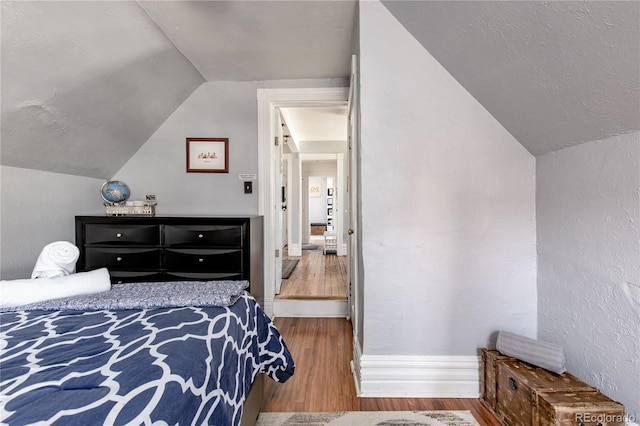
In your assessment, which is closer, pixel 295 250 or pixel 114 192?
pixel 114 192

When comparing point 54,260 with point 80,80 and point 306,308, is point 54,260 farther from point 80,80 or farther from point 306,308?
point 306,308

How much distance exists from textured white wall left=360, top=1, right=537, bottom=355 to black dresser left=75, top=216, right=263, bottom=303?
108cm

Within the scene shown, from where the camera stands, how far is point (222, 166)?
2.67 metres

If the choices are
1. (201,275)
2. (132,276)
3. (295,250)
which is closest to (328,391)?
(201,275)

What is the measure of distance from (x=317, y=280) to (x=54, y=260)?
278 cm

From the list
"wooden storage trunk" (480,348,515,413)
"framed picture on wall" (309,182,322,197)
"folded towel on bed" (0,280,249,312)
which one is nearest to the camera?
"folded towel on bed" (0,280,249,312)

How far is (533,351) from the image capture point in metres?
1.38

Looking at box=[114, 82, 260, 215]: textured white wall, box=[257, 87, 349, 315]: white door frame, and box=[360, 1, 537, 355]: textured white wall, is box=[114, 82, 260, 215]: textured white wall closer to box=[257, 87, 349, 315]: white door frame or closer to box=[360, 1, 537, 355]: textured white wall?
box=[257, 87, 349, 315]: white door frame

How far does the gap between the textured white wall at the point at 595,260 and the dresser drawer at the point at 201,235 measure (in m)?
1.98

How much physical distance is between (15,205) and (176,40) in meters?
1.51

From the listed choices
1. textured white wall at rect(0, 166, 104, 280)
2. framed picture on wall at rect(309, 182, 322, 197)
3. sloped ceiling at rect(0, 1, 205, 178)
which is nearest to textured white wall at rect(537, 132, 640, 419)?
sloped ceiling at rect(0, 1, 205, 178)

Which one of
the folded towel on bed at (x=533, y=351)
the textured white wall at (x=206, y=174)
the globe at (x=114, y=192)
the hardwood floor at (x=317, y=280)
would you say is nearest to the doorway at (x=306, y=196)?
the hardwood floor at (x=317, y=280)

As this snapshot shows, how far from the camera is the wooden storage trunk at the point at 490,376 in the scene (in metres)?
1.47

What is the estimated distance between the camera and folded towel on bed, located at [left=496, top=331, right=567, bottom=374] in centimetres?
132
